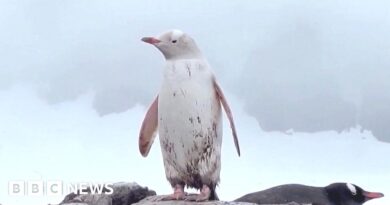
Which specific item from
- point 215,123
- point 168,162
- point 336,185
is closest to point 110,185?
point 168,162

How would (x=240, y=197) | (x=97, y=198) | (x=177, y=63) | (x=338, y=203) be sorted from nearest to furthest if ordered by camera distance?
(x=177, y=63) < (x=97, y=198) < (x=240, y=197) < (x=338, y=203)

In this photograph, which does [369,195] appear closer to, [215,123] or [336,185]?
[336,185]

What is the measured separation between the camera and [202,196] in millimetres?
3994

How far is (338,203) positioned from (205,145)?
1.69 meters

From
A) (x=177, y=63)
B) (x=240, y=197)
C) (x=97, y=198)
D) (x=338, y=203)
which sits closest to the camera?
(x=177, y=63)

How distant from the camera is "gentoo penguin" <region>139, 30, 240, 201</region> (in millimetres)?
3941

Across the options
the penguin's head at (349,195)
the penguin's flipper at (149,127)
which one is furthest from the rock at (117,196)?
the penguin's head at (349,195)

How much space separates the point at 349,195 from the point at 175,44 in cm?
202

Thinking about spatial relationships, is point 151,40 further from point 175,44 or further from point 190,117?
point 190,117

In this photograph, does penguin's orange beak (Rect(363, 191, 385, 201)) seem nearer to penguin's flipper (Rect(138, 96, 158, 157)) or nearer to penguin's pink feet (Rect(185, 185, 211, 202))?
penguin's pink feet (Rect(185, 185, 211, 202))

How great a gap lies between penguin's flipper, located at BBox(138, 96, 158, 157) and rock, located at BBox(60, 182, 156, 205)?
20.5 inches

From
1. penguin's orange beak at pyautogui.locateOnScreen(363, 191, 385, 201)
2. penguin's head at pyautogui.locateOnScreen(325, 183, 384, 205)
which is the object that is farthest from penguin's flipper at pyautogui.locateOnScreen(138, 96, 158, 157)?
penguin's orange beak at pyautogui.locateOnScreen(363, 191, 385, 201)

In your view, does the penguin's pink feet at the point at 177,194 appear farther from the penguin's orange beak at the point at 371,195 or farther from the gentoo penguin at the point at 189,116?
the penguin's orange beak at the point at 371,195

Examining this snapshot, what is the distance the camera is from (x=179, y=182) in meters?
4.10
